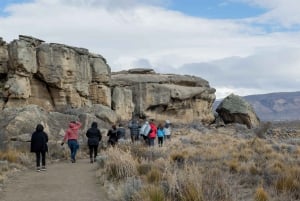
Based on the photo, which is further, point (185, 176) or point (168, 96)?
point (168, 96)

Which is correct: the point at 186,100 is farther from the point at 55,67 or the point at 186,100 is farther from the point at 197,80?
the point at 55,67

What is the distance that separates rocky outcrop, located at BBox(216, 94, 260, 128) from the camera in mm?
57125

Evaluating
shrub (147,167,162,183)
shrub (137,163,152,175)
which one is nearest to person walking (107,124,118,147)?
shrub (137,163,152,175)

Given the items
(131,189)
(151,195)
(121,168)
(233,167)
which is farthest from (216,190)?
(233,167)

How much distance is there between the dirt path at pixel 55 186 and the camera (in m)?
11.4

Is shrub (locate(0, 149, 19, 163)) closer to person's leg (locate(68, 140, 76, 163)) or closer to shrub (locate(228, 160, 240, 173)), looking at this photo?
person's leg (locate(68, 140, 76, 163))

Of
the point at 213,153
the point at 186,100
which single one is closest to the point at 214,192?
the point at 213,153

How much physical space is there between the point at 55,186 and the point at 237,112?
1801 inches

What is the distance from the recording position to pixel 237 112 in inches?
2242

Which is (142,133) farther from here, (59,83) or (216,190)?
(59,83)

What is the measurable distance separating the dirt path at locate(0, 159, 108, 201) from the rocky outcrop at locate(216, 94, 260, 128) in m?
41.8

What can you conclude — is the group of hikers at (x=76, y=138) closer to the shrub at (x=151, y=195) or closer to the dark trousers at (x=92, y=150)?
the dark trousers at (x=92, y=150)

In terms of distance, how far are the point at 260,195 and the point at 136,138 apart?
1612 centimetres

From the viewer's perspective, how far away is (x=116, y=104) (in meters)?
46.4
